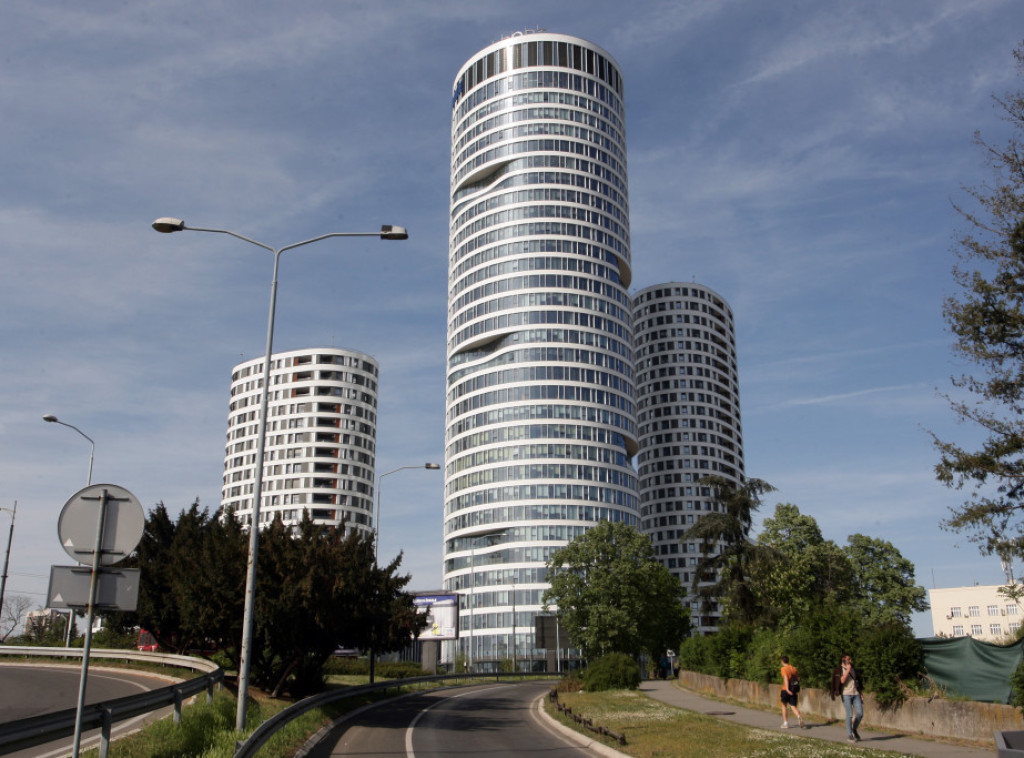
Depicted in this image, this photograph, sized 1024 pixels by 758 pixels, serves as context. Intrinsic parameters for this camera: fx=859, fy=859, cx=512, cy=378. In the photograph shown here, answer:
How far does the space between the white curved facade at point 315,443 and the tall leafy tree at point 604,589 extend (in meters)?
103

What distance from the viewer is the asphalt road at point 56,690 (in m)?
18.4

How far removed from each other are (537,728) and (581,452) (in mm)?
107073

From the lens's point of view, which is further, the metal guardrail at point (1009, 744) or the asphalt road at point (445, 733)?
the asphalt road at point (445, 733)

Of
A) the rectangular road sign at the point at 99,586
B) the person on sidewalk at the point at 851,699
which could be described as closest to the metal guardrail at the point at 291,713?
the rectangular road sign at the point at 99,586

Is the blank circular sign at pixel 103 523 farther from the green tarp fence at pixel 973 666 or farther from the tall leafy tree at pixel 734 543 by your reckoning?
the tall leafy tree at pixel 734 543

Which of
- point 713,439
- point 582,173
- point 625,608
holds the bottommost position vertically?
point 625,608

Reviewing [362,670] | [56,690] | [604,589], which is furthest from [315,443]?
[56,690]

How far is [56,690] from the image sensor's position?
2722 centimetres

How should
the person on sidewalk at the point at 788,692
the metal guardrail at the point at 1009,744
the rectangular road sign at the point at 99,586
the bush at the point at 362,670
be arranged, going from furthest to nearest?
1. the bush at the point at 362,670
2. the person on sidewalk at the point at 788,692
3. the rectangular road sign at the point at 99,586
4. the metal guardrail at the point at 1009,744

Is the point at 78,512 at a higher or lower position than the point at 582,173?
lower

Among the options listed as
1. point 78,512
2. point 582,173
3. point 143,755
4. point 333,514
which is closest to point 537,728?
point 143,755

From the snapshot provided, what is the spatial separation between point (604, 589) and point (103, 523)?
174 ft

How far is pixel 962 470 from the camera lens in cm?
2341

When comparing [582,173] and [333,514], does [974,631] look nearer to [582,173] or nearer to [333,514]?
[582,173]
